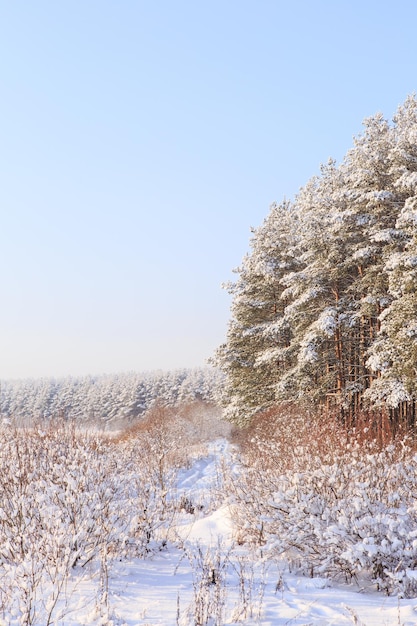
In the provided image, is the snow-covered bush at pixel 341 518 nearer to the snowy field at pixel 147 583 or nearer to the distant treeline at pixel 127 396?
the snowy field at pixel 147 583

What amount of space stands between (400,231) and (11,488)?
1466cm

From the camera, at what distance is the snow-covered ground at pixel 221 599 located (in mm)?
4453

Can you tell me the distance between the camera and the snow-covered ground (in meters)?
4.45

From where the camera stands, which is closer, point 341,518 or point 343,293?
point 341,518

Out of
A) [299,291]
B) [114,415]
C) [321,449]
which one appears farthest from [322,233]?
[114,415]

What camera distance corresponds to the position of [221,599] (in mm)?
4887

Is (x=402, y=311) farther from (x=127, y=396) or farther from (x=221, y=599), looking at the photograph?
(x=127, y=396)

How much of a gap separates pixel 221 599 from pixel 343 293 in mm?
17427

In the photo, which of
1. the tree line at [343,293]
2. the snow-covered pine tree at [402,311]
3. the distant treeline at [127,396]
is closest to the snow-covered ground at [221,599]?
the snow-covered pine tree at [402,311]

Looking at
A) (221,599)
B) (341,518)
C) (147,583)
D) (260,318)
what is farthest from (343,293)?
(221,599)

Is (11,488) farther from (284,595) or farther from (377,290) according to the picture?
(377,290)

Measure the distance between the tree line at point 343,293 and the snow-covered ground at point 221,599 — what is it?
31.6 ft

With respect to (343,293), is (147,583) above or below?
below

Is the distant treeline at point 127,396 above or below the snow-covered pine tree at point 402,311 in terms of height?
below
